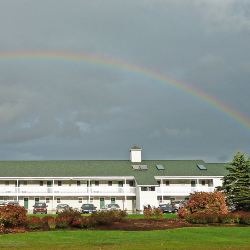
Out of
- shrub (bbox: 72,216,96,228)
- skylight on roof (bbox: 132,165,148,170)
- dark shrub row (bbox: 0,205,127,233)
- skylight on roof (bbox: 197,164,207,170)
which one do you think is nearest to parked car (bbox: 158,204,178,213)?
skylight on roof (bbox: 132,165,148,170)

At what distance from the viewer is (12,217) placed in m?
31.4

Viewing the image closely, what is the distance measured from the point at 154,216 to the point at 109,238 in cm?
1480

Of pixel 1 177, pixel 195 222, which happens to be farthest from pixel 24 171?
pixel 195 222

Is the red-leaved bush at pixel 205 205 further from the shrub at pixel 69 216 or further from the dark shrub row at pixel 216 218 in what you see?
the shrub at pixel 69 216

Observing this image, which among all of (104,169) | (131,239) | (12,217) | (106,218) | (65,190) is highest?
(104,169)

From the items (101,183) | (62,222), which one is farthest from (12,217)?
(101,183)

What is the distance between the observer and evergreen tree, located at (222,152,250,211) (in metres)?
51.0

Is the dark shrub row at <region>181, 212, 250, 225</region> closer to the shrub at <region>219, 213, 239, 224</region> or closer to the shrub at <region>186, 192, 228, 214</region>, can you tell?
the shrub at <region>219, 213, 239, 224</region>

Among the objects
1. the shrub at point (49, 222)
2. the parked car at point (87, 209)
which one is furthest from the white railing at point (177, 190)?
the shrub at point (49, 222)

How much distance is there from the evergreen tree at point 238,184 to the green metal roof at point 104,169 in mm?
17787

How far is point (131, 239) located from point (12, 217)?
8.79 m

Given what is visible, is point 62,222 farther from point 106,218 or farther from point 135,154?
point 135,154

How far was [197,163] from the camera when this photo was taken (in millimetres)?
78562

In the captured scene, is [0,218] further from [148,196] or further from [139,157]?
[139,157]
